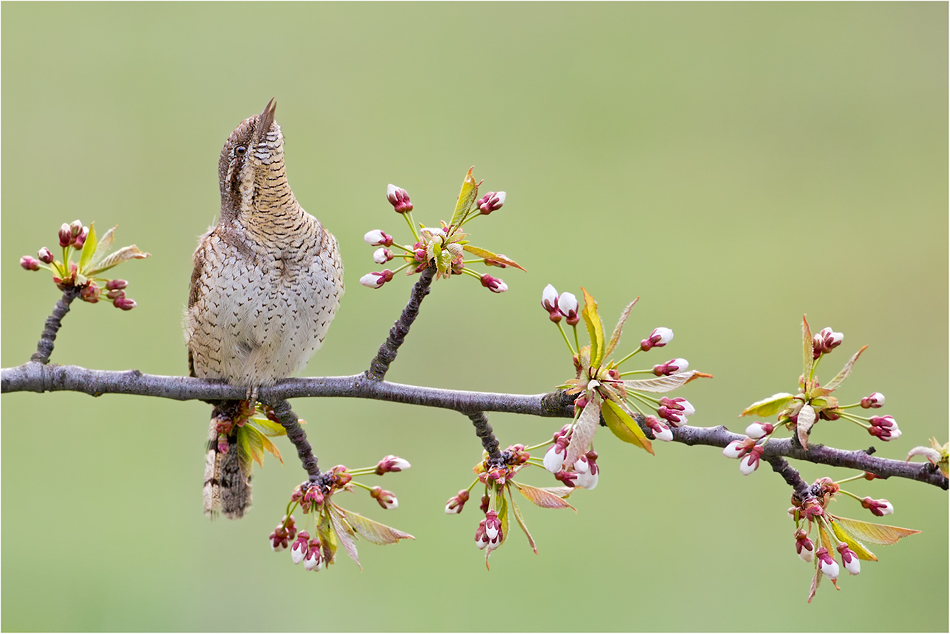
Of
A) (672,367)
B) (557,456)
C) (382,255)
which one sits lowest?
(557,456)

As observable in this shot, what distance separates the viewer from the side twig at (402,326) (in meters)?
0.90

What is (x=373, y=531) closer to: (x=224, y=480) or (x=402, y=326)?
(x=402, y=326)

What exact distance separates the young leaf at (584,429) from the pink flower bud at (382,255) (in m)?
0.27

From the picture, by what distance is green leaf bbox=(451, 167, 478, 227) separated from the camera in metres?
0.85

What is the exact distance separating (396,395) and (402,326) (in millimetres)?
94

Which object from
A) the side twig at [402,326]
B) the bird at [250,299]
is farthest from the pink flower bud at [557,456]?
the bird at [250,299]

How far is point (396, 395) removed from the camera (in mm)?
970

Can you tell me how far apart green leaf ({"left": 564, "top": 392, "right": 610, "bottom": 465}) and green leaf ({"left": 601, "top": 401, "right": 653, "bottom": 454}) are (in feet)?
0.04

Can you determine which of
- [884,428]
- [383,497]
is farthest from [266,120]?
[884,428]

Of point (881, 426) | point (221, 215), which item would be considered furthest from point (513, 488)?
point (221, 215)

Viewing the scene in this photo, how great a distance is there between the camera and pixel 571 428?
79 cm

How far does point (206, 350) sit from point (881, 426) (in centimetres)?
101

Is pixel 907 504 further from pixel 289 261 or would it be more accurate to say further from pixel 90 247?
pixel 90 247

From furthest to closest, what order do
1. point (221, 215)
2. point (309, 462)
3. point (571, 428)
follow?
point (221, 215)
point (309, 462)
point (571, 428)
